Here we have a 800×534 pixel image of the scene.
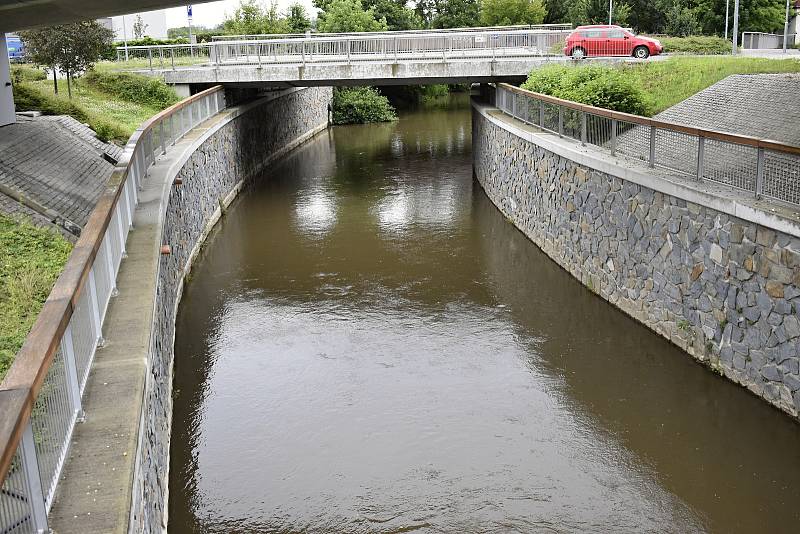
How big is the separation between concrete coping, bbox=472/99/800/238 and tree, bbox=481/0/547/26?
4718 centimetres

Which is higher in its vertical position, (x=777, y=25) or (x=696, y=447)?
(x=777, y=25)

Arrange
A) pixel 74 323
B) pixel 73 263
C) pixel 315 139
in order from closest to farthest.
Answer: pixel 74 323, pixel 73 263, pixel 315 139

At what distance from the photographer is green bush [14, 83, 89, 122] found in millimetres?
23266

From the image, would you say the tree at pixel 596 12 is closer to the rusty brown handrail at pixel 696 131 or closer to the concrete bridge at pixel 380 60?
the concrete bridge at pixel 380 60

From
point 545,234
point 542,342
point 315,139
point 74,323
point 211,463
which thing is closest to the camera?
point 74,323

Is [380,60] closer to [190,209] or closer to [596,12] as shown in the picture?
[190,209]

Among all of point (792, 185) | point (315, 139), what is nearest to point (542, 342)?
point (792, 185)

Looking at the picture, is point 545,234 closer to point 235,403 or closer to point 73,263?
point 235,403

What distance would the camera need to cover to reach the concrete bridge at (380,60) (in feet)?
88.1

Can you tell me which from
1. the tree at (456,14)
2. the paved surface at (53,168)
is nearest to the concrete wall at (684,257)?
the paved surface at (53,168)

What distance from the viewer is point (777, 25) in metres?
54.7

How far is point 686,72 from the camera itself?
2314cm

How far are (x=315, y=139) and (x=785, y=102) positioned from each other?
25275mm

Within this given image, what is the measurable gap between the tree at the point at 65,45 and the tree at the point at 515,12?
4115 cm
